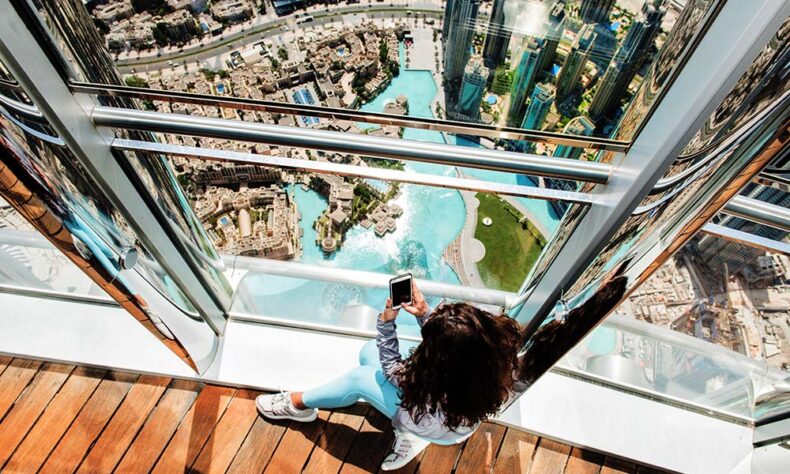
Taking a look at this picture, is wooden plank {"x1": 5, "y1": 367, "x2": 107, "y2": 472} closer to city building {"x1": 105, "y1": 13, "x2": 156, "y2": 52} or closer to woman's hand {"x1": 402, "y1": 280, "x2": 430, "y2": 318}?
woman's hand {"x1": 402, "y1": 280, "x2": 430, "y2": 318}

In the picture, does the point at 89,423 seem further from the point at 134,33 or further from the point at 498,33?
the point at 498,33

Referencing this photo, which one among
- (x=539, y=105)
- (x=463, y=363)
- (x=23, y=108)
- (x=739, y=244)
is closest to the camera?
(x=23, y=108)

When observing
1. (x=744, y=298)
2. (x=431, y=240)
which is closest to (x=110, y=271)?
(x=744, y=298)

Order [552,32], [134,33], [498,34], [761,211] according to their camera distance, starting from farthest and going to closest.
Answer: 1. [552,32]
2. [498,34]
3. [134,33]
4. [761,211]

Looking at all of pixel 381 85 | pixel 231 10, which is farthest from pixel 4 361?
pixel 231 10

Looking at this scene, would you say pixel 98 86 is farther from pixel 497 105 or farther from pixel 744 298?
pixel 497 105

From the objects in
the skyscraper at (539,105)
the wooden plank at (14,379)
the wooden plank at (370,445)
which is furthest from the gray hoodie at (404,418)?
the skyscraper at (539,105)

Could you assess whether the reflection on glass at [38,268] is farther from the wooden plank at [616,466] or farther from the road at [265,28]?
the road at [265,28]
